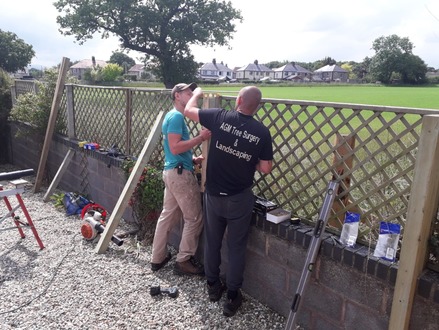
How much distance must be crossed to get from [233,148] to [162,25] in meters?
37.5

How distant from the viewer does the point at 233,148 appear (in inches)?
119

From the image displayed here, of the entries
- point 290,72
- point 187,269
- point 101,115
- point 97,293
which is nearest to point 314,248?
point 187,269

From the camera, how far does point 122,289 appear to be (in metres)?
3.79

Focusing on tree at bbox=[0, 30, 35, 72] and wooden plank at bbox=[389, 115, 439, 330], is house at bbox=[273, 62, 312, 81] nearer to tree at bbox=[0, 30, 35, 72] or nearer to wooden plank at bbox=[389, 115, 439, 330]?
tree at bbox=[0, 30, 35, 72]

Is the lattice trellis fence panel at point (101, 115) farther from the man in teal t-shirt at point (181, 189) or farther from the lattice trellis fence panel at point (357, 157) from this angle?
the lattice trellis fence panel at point (357, 157)

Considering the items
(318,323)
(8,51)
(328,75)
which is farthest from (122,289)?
(328,75)

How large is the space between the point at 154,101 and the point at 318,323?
3.46 meters

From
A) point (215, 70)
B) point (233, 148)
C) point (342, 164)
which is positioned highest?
point (215, 70)

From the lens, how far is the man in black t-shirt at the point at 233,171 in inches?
118

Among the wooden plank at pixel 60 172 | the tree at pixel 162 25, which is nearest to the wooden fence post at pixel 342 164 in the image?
the wooden plank at pixel 60 172

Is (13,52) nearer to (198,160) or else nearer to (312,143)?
(198,160)

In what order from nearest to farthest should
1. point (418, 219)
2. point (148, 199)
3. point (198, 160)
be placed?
1. point (418, 219)
2. point (198, 160)
3. point (148, 199)

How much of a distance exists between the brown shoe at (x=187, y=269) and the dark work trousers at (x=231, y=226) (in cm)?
60

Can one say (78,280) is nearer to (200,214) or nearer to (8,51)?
(200,214)
